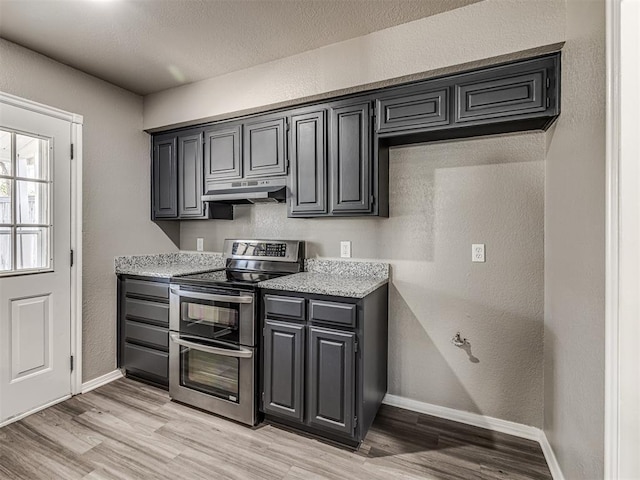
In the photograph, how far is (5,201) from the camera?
7.33 ft

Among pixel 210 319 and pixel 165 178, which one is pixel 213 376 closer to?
pixel 210 319

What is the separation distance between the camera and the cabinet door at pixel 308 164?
245cm

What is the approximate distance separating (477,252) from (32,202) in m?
3.20

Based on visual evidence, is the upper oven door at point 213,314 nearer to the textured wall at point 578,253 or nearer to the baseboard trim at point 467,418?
the baseboard trim at point 467,418

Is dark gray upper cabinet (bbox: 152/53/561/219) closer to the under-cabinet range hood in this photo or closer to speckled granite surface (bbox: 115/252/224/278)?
the under-cabinet range hood

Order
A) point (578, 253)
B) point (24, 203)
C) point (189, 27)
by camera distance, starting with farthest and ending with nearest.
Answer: point (24, 203), point (189, 27), point (578, 253)

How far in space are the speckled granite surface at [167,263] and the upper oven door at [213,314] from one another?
0.34 m

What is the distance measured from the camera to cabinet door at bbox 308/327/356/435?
199cm

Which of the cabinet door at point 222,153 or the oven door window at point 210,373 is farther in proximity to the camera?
the cabinet door at point 222,153

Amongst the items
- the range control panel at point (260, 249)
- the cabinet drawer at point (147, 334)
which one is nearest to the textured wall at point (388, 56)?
the range control panel at point (260, 249)

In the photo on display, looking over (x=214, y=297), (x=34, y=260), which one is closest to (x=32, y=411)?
(x=34, y=260)

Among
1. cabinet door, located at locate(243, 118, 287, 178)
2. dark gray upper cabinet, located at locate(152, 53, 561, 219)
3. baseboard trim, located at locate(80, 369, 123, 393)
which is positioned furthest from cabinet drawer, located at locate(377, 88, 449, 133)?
baseboard trim, located at locate(80, 369, 123, 393)

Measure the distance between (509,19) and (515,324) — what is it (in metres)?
1.83

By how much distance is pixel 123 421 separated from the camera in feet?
7.54
